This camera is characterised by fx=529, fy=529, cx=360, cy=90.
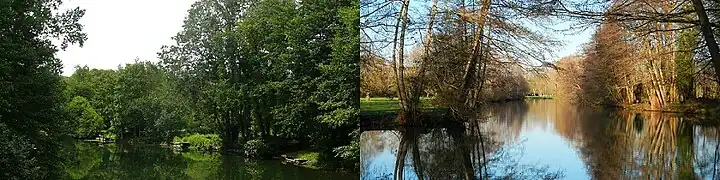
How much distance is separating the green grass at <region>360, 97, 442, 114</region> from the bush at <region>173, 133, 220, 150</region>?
2540mm

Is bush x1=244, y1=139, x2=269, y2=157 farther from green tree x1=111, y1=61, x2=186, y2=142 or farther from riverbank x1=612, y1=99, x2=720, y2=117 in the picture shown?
riverbank x1=612, y1=99, x2=720, y2=117

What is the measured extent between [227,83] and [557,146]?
311cm

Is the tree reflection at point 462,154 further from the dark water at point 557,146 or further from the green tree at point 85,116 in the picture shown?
the green tree at point 85,116

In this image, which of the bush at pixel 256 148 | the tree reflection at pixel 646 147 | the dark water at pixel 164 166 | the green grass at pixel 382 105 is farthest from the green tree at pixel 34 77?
the tree reflection at pixel 646 147

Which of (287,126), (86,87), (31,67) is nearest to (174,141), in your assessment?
(287,126)

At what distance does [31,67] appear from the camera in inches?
204

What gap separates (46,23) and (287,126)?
2.81m

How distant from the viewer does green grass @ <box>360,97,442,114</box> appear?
204 cm

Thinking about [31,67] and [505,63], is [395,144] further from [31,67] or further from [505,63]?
[31,67]

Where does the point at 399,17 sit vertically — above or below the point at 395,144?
above

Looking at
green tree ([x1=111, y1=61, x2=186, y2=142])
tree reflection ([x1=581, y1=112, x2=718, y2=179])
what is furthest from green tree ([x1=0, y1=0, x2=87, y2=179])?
tree reflection ([x1=581, y1=112, x2=718, y2=179])

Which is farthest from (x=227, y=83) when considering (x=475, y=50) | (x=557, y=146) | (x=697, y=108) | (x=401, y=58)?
(x=697, y=108)

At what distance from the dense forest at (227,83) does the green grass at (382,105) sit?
4.00ft

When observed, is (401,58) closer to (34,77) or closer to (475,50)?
(475,50)
